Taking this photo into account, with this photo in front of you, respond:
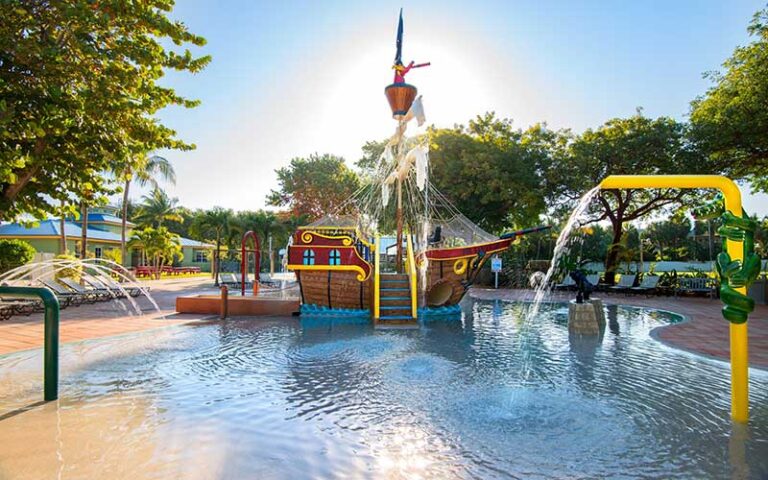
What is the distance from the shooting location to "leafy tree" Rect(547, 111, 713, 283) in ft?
66.0

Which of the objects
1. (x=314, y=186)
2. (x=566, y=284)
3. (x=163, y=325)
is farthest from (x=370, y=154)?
(x=163, y=325)

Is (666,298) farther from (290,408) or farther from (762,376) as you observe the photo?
(290,408)

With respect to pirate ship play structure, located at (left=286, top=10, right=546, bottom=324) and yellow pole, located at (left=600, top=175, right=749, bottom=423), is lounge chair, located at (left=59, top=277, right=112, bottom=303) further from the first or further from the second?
yellow pole, located at (left=600, top=175, right=749, bottom=423)

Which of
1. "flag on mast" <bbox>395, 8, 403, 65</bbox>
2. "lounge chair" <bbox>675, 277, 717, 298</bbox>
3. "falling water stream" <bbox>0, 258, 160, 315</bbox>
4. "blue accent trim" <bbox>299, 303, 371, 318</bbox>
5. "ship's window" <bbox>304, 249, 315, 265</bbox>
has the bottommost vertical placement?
"blue accent trim" <bbox>299, 303, 371, 318</bbox>

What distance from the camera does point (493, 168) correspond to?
24.5 m

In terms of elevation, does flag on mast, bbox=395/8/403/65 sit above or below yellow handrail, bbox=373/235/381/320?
above

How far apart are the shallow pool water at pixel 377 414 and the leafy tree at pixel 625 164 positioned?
14531 millimetres

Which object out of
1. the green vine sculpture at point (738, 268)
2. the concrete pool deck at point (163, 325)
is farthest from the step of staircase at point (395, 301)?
the green vine sculpture at point (738, 268)

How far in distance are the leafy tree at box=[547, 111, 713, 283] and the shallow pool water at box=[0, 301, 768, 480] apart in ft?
47.7

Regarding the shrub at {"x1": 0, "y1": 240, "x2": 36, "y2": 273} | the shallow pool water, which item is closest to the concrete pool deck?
the shallow pool water

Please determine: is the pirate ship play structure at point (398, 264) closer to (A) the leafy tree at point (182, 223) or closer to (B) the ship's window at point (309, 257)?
(B) the ship's window at point (309, 257)

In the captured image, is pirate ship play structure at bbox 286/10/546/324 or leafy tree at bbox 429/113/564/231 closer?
pirate ship play structure at bbox 286/10/546/324

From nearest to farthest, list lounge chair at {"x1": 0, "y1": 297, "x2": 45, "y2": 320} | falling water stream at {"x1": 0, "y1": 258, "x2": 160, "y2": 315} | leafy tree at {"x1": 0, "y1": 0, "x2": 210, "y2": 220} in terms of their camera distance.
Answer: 1. leafy tree at {"x1": 0, "y1": 0, "x2": 210, "y2": 220}
2. falling water stream at {"x1": 0, "y1": 258, "x2": 160, "y2": 315}
3. lounge chair at {"x1": 0, "y1": 297, "x2": 45, "y2": 320}

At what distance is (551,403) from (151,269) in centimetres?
3601
